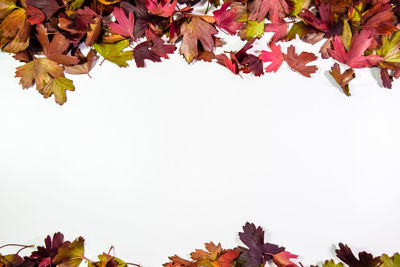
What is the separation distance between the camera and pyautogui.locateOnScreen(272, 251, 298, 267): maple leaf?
0.86 meters

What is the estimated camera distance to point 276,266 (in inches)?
34.7

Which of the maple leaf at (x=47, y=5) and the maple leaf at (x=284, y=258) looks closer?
the maple leaf at (x=284, y=258)

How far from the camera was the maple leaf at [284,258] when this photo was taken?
0.86 m

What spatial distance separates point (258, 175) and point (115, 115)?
0.37 metres

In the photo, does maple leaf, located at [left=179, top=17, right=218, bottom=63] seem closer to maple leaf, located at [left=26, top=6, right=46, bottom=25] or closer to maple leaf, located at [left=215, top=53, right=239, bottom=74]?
maple leaf, located at [left=215, top=53, right=239, bottom=74]

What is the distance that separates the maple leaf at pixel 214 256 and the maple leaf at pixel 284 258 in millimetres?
83

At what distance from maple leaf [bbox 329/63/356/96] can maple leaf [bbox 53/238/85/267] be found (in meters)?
0.70

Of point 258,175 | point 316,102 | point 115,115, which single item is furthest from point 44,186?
point 316,102

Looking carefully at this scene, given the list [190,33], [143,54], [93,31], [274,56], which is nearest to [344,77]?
[274,56]

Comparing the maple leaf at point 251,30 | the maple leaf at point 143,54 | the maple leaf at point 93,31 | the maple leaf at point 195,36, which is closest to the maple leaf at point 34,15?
the maple leaf at point 93,31

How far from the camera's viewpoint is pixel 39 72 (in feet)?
3.23

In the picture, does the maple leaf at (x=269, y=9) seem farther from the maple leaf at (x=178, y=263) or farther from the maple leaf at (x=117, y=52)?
the maple leaf at (x=178, y=263)

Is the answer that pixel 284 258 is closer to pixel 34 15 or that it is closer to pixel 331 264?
pixel 331 264

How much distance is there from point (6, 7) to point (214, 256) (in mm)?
773
